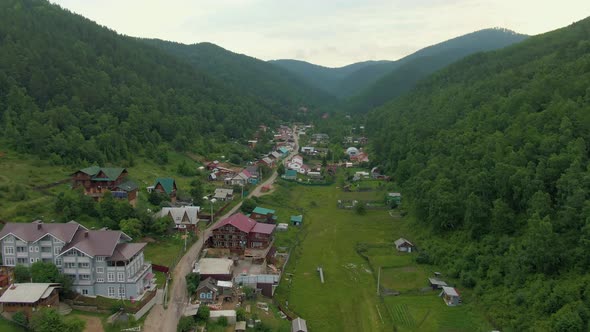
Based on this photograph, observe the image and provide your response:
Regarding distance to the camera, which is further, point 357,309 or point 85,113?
point 85,113

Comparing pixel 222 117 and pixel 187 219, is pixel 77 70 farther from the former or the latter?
pixel 187 219

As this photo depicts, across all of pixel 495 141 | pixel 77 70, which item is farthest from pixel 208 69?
pixel 495 141

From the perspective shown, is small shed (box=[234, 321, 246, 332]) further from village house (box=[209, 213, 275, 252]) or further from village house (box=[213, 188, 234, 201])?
village house (box=[213, 188, 234, 201])

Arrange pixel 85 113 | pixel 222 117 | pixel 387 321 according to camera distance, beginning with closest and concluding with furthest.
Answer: pixel 387 321 < pixel 85 113 < pixel 222 117

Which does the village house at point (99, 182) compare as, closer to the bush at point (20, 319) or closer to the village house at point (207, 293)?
the village house at point (207, 293)

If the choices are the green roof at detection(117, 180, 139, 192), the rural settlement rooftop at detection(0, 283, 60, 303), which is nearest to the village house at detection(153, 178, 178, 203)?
the green roof at detection(117, 180, 139, 192)

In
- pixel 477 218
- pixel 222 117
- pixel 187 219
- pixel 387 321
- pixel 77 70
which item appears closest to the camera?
pixel 387 321

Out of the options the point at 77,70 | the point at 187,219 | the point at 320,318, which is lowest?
the point at 320,318

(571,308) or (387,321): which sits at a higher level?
(571,308)

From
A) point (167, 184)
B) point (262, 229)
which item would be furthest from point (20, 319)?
point (167, 184)
